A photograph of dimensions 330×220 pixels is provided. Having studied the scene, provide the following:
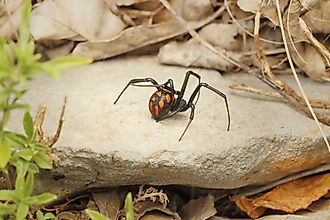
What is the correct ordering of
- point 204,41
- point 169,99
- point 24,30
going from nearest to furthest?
point 24,30 → point 169,99 → point 204,41

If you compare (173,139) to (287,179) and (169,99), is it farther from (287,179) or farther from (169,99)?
(287,179)

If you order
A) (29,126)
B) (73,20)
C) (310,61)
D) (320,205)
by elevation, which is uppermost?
(73,20)

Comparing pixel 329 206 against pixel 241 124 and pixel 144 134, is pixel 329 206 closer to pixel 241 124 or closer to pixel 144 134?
pixel 241 124

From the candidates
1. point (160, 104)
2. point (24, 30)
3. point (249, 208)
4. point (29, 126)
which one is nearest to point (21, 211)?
point (29, 126)

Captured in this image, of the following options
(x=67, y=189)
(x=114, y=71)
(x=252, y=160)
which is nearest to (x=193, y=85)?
(x=114, y=71)

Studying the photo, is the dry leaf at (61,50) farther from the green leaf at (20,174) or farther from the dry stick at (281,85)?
the green leaf at (20,174)

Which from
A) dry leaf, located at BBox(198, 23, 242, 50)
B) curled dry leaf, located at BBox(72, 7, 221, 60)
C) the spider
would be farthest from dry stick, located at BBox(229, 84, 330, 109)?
Answer: curled dry leaf, located at BBox(72, 7, 221, 60)
